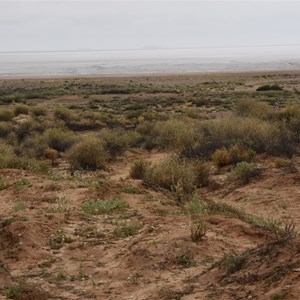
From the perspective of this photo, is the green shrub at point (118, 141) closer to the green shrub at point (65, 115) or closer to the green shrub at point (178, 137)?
the green shrub at point (178, 137)

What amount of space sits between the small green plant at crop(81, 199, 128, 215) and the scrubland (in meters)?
0.02

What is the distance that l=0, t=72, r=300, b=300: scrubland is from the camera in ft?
22.4

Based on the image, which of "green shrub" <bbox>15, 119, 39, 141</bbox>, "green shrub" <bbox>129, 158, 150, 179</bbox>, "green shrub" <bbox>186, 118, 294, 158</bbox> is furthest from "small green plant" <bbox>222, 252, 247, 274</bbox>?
"green shrub" <bbox>15, 119, 39, 141</bbox>

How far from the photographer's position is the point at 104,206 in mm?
11289

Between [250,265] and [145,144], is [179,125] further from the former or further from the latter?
[250,265]

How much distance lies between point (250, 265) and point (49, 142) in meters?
16.1

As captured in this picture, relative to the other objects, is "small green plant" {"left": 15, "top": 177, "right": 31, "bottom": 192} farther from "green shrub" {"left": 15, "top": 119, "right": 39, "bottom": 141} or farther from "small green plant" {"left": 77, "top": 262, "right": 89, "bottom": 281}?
"green shrub" {"left": 15, "top": 119, "right": 39, "bottom": 141}

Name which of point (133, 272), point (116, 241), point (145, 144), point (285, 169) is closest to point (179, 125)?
point (145, 144)

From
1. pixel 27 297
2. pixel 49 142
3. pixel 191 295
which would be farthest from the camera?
pixel 49 142

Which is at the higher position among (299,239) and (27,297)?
(299,239)

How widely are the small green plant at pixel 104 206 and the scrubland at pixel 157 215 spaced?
23 millimetres

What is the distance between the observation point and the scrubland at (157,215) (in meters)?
6.83

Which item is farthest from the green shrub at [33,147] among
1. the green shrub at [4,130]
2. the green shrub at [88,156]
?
the green shrub at [4,130]

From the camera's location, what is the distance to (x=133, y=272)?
25.1ft
